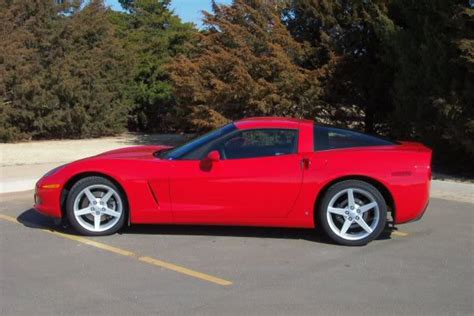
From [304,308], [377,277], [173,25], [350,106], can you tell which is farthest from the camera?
[173,25]

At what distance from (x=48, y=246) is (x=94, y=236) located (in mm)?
521

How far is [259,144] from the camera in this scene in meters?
6.53

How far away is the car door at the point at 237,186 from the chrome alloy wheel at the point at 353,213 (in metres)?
0.44

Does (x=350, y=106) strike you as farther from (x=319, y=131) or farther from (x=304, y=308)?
(x=304, y=308)

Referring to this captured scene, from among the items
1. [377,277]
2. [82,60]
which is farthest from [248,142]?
[82,60]

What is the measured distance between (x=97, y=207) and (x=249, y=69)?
30.1 ft

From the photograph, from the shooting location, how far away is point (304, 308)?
4.51 meters

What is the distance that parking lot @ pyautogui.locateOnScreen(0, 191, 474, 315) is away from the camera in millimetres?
4574

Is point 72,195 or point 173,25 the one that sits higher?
point 173,25

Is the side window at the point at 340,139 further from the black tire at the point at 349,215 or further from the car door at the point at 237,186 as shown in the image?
the black tire at the point at 349,215

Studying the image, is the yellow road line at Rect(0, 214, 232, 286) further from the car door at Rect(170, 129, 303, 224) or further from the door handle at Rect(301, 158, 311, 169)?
the door handle at Rect(301, 158, 311, 169)

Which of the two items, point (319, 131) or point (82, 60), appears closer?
point (319, 131)

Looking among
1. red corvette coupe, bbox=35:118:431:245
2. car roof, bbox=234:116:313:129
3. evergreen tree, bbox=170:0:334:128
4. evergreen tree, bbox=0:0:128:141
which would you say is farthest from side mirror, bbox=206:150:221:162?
evergreen tree, bbox=0:0:128:141

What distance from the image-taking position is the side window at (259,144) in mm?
6449
